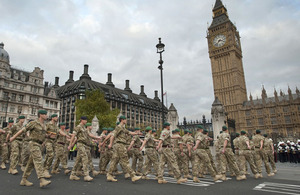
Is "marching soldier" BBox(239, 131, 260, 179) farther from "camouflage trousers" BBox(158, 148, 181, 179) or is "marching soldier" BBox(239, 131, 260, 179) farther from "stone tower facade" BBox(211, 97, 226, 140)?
"stone tower facade" BBox(211, 97, 226, 140)

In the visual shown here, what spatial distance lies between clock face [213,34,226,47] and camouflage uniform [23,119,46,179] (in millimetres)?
88645

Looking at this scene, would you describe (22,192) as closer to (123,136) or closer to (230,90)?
(123,136)

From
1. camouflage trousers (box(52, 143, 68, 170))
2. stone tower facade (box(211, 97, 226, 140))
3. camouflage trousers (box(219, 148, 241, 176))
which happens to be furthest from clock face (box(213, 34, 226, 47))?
camouflage trousers (box(52, 143, 68, 170))

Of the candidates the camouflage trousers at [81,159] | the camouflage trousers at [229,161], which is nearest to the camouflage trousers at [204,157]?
the camouflage trousers at [229,161]

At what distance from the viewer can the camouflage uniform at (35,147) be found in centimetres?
577

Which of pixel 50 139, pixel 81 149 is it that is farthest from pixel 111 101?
pixel 81 149

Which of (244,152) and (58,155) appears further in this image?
(244,152)

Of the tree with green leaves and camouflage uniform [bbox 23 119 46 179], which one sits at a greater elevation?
the tree with green leaves

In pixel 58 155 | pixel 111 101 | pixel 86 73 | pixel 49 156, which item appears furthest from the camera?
pixel 86 73

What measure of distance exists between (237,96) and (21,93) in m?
74.9

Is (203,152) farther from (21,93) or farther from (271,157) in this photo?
(21,93)

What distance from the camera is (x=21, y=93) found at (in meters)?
49.0

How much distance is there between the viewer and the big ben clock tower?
81438 mm

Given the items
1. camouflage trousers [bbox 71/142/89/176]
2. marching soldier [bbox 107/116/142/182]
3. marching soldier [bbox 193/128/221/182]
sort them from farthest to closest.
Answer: marching soldier [bbox 193/128/221/182] < camouflage trousers [bbox 71/142/89/176] < marching soldier [bbox 107/116/142/182]
